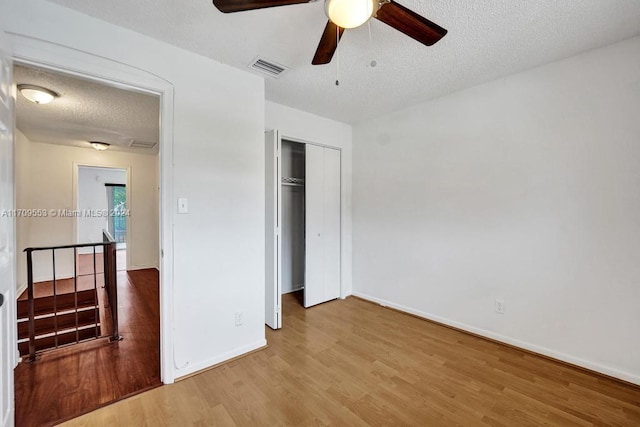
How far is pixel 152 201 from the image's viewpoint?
19.4 ft

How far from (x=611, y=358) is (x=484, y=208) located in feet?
4.71

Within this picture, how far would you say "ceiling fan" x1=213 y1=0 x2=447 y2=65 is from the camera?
1155mm

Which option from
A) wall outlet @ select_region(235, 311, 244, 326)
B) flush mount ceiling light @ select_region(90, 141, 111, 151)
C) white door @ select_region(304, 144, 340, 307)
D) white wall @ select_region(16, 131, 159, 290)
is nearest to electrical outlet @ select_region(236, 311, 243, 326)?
wall outlet @ select_region(235, 311, 244, 326)

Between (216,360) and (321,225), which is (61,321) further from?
(321,225)

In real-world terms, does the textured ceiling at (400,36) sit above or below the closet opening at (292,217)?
above

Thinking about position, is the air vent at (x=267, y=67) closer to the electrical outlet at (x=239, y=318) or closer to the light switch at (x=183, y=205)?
the light switch at (x=183, y=205)

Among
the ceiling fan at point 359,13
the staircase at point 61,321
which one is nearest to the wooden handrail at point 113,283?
the staircase at point 61,321

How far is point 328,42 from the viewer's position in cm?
149

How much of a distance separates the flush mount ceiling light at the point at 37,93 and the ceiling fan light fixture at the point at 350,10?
3.07 meters

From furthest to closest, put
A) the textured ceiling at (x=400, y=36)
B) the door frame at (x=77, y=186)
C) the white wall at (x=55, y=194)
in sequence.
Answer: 1. the door frame at (x=77, y=186)
2. the white wall at (x=55, y=194)
3. the textured ceiling at (x=400, y=36)

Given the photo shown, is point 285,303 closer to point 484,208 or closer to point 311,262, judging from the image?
point 311,262

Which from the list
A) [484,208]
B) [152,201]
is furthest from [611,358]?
[152,201]

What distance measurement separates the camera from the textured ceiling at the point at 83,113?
2521 millimetres

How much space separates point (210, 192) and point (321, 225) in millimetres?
1727
